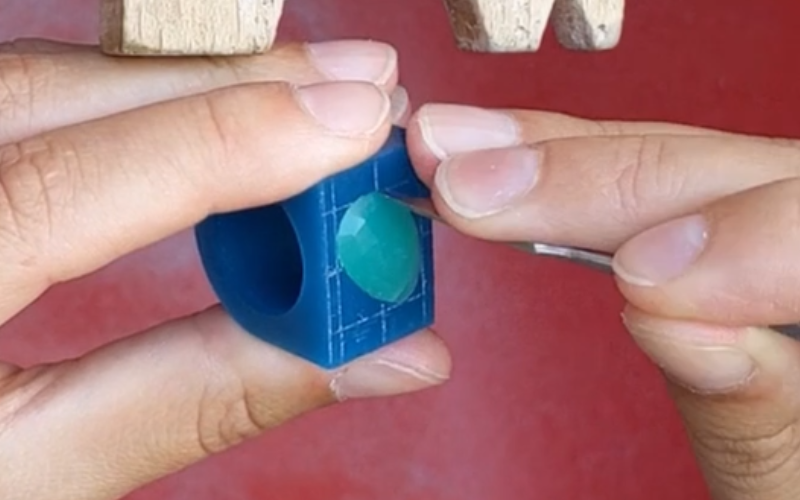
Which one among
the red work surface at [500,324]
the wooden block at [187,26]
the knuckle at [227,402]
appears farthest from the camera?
the red work surface at [500,324]

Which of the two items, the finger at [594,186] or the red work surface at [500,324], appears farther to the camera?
the red work surface at [500,324]

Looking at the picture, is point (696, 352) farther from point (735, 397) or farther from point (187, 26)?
point (187, 26)

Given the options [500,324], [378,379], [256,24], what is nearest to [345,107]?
[256,24]

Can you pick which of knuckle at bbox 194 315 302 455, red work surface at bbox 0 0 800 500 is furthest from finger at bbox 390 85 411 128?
red work surface at bbox 0 0 800 500

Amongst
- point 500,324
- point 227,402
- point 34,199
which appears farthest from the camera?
point 500,324

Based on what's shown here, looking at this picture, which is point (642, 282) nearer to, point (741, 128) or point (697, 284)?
point (697, 284)

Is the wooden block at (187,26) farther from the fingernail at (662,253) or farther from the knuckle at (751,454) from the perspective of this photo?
the knuckle at (751,454)

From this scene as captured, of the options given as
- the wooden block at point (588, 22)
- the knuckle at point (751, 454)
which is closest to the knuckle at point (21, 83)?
the wooden block at point (588, 22)
